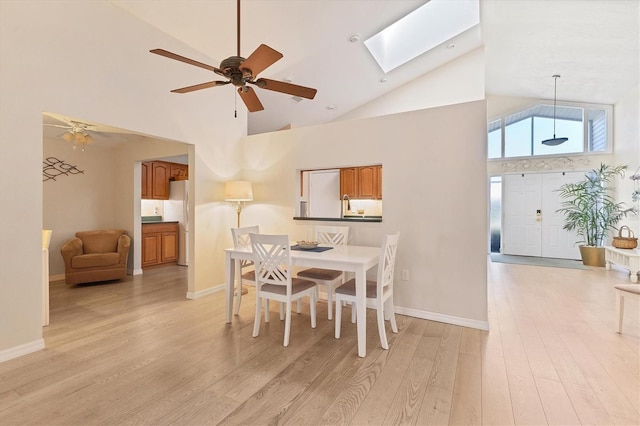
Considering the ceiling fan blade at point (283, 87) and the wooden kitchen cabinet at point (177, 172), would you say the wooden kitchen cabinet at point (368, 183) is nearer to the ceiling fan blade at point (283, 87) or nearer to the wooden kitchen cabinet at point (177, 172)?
the wooden kitchen cabinet at point (177, 172)

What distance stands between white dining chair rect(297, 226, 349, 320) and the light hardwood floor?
352mm

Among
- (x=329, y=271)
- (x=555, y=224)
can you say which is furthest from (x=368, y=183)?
(x=555, y=224)

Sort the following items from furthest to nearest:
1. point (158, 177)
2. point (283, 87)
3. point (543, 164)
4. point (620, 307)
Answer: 1. point (543, 164)
2. point (158, 177)
3. point (620, 307)
4. point (283, 87)

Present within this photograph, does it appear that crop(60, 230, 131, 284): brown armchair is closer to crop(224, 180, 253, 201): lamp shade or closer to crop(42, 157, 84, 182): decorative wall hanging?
crop(42, 157, 84, 182): decorative wall hanging

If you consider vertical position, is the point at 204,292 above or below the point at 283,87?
below

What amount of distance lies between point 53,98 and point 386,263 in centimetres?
341

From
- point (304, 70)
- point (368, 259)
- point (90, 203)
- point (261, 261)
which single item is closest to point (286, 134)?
point (304, 70)

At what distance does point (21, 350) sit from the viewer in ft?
7.95

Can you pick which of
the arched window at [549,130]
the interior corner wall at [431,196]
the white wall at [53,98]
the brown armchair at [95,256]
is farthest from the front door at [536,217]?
the brown armchair at [95,256]

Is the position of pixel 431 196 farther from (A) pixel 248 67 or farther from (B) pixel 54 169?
(B) pixel 54 169

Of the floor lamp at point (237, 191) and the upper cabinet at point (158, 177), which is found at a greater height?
the upper cabinet at point (158, 177)

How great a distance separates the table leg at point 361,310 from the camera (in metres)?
2.41

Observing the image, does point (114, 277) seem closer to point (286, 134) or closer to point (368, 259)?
point (286, 134)

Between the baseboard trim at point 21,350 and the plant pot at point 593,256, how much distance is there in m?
8.68
